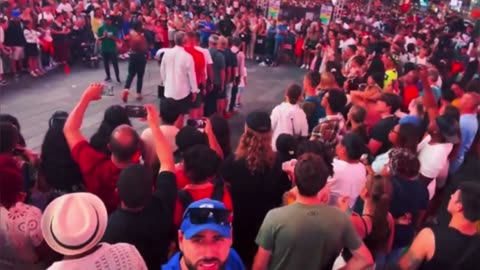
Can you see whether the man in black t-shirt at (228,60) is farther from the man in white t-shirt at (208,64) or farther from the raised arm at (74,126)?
the raised arm at (74,126)

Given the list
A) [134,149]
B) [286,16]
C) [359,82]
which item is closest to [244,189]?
[134,149]

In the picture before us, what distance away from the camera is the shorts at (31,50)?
9148mm

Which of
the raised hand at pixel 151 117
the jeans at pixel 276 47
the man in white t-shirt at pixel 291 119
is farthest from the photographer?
the jeans at pixel 276 47

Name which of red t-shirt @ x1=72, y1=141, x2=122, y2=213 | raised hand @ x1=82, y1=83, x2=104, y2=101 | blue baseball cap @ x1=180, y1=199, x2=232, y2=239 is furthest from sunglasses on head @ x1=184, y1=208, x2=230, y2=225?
raised hand @ x1=82, y1=83, x2=104, y2=101

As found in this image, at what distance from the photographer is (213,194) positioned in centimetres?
261

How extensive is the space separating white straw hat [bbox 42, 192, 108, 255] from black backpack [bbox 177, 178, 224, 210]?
2.61 feet

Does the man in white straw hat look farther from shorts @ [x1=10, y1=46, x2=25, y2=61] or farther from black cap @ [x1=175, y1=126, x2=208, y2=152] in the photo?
shorts @ [x1=10, y1=46, x2=25, y2=61]

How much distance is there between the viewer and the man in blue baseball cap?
1.76 meters

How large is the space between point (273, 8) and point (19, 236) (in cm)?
1322

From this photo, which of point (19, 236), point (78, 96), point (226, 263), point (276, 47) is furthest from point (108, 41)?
point (226, 263)

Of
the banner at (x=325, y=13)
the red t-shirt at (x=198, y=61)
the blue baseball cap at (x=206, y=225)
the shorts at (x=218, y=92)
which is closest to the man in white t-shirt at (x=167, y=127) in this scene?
the blue baseball cap at (x=206, y=225)

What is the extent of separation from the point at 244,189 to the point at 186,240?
4.04 ft

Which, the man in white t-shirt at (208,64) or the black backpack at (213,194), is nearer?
the black backpack at (213,194)

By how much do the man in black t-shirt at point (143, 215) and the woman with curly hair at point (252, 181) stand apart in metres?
0.69
